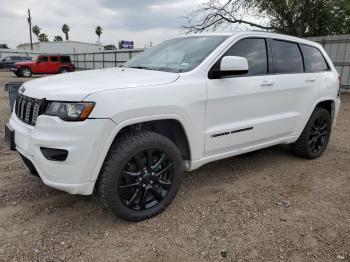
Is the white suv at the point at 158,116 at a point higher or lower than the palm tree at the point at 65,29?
lower

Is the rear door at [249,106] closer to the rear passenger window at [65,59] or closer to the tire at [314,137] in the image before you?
the tire at [314,137]

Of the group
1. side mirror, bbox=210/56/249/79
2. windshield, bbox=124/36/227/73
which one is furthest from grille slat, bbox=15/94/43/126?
side mirror, bbox=210/56/249/79

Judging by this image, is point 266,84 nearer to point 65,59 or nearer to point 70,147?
point 70,147

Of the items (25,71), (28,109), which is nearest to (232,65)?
(28,109)

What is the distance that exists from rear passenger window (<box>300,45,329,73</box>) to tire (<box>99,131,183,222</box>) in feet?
8.40

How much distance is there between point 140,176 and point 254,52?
6.56ft

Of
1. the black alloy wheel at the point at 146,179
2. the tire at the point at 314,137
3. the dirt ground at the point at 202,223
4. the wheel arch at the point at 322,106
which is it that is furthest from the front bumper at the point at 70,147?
the tire at the point at 314,137

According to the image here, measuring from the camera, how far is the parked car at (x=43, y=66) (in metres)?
22.9

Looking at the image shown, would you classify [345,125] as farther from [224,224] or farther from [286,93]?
[224,224]

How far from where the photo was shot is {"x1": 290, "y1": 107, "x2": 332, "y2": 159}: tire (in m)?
4.42

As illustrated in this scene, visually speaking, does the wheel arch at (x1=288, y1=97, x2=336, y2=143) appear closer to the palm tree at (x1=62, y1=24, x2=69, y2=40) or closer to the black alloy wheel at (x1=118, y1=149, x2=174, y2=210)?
the black alloy wheel at (x1=118, y1=149, x2=174, y2=210)

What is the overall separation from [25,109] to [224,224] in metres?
2.08

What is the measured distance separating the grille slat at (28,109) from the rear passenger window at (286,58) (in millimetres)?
2724

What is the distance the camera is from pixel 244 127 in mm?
3400
